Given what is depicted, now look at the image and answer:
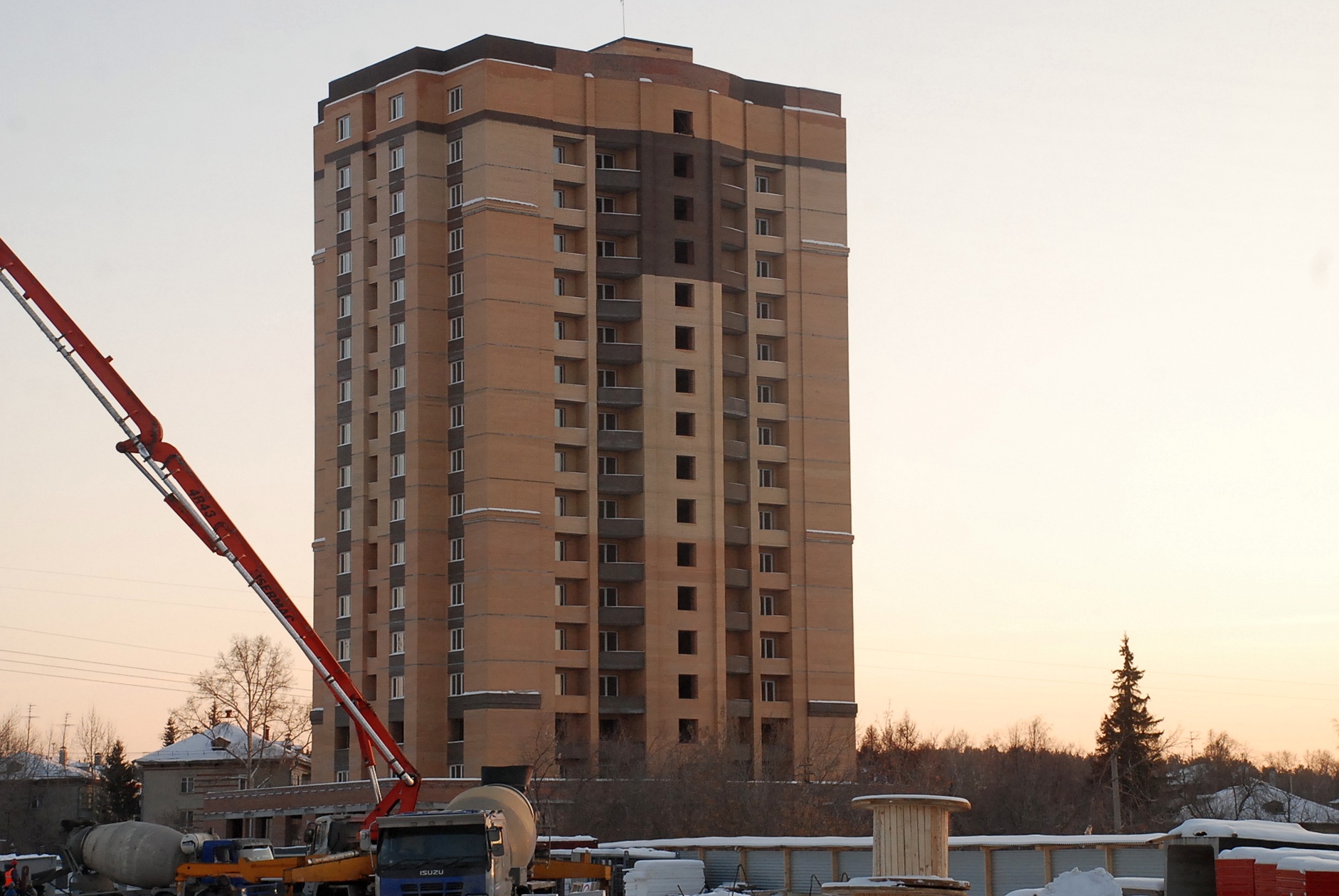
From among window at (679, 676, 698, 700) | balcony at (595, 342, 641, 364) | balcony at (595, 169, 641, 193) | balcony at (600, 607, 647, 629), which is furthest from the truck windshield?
balcony at (595, 169, 641, 193)

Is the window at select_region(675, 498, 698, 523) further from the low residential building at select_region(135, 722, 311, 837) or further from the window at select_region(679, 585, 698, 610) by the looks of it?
the low residential building at select_region(135, 722, 311, 837)

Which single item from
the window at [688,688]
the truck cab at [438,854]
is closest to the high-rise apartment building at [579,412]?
the window at [688,688]

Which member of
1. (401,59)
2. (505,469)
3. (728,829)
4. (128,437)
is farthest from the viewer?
(401,59)

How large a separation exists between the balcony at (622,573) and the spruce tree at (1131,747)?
37.0 metres

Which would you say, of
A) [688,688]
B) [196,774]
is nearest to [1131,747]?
[688,688]

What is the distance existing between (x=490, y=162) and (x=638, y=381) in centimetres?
1664

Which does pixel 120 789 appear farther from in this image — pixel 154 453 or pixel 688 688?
pixel 154 453

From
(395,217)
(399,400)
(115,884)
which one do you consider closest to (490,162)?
(395,217)

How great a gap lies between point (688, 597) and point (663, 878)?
61.9 m

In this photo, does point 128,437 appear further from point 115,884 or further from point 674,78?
point 674,78

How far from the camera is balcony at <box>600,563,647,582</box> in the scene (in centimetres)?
11550

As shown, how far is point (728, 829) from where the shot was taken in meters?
89.1

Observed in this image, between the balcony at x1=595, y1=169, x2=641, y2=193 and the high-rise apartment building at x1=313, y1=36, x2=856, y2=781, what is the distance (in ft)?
0.62

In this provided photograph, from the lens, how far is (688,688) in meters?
116
